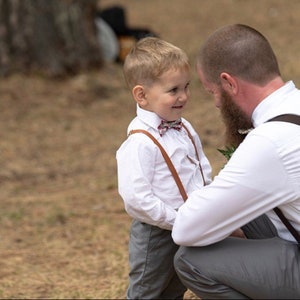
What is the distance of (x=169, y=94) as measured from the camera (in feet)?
12.3

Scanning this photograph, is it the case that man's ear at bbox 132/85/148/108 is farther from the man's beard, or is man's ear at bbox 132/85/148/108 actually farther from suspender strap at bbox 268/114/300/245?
suspender strap at bbox 268/114/300/245


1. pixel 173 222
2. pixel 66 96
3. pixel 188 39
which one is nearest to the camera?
pixel 173 222

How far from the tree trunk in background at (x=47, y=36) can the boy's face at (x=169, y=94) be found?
280 inches

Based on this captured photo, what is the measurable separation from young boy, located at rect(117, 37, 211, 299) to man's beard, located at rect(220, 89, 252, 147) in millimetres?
290

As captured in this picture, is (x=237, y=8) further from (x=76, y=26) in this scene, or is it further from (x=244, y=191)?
(x=244, y=191)

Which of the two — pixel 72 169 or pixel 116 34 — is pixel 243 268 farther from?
pixel 116 34

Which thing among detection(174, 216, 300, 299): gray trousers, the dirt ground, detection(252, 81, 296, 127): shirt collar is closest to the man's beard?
detection(252, 81, 296, 127): shirt collar

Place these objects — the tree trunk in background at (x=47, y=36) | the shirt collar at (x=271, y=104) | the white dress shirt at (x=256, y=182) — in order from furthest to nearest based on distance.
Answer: the tree trunk in background at (x=47, y=36) → the shirt collar at (x=271, y=104) → the white dress shirt at (x=256, y=182)

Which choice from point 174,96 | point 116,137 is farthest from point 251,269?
point 116,137

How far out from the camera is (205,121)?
891cm

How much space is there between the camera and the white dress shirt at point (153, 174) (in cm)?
364

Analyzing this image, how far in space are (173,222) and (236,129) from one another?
514mm

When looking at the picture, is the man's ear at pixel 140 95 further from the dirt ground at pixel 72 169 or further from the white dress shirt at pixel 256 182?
the dirt ground at pixel 72 169

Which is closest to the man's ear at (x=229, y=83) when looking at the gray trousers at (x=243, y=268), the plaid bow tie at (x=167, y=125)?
the plaid bow tie at (x=167, y=125)
